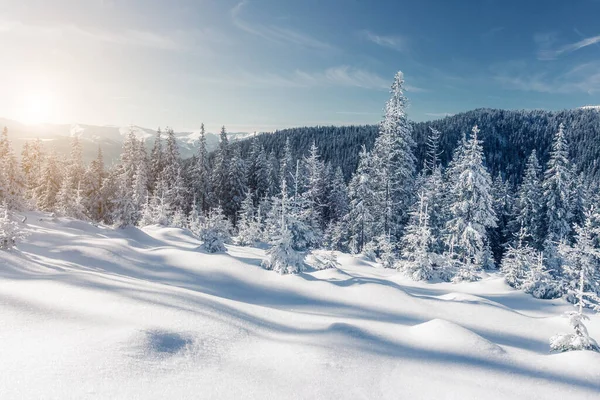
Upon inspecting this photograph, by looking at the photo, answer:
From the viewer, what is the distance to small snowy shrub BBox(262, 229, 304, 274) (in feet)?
37.6

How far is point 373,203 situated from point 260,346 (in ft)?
90.4

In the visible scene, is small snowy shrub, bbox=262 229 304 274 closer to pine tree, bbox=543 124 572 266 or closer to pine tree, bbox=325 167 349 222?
pine tree, bbox=543 124 572 266

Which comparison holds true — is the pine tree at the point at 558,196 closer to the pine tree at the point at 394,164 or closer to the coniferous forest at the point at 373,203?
the coniferous forest at the point at 373,203

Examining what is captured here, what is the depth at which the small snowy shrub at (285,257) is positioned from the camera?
1147cm

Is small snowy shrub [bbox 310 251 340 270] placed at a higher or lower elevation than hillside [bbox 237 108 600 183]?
lower

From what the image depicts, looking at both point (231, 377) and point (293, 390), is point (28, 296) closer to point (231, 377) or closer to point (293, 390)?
point (231, 377)

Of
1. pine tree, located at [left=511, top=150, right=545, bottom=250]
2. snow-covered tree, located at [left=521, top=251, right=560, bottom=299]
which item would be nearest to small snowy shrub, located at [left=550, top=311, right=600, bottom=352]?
snow-covered tree, located at [left=521, top=251, right=560, bottom=299]

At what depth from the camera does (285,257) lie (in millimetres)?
11602

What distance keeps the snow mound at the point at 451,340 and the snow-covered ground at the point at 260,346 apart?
3 centimetres

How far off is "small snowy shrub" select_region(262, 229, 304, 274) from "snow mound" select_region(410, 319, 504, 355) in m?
5.16

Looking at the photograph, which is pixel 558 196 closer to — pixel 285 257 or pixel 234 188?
pixel 234 188

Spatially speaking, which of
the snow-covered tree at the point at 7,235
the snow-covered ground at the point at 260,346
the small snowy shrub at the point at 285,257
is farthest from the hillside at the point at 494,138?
the snow-covered tree at the point at 7,235

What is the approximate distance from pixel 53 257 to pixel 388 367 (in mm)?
11296

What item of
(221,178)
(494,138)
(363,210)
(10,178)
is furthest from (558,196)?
(494,138)
